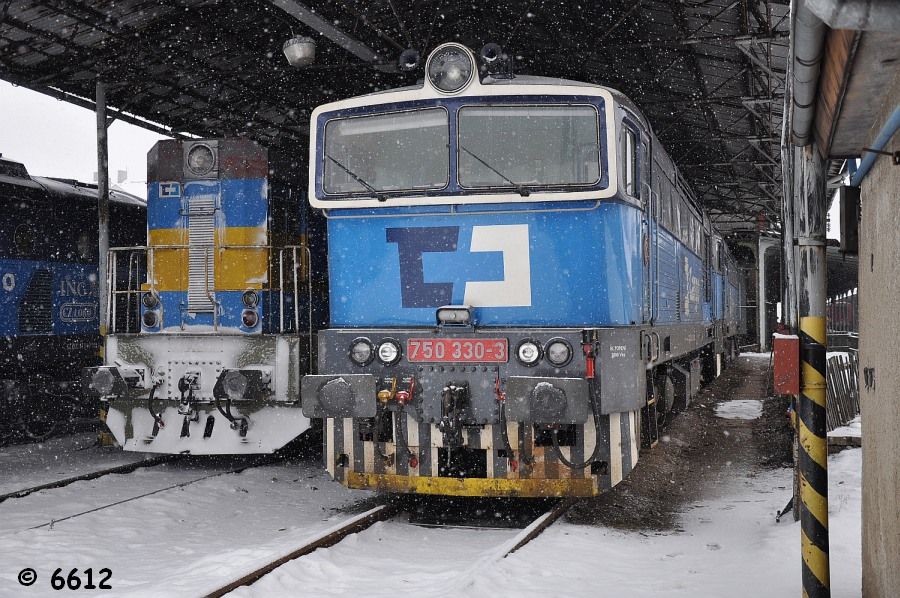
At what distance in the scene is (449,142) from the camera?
6379mm

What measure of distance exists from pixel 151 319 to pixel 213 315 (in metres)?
0.68

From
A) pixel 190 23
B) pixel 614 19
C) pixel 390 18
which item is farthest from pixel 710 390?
pixel 190 23

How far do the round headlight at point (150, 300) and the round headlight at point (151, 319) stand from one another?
0.22 feet

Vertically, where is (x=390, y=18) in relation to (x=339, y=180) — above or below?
above

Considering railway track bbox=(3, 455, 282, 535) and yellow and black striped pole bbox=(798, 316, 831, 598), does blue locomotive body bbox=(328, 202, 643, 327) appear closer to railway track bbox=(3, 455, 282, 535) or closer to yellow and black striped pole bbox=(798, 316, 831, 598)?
yellow and black striped pole bbox=(798, 316, 831, 598)

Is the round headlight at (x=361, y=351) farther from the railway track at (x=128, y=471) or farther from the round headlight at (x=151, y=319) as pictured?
the round headlight at (x=151, y=319)

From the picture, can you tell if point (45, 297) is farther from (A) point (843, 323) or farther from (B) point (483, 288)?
(A) point (843, 323)

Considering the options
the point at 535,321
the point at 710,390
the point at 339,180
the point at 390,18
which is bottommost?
the point at 710,390

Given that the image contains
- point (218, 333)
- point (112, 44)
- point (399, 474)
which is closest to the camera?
point (399, 474)

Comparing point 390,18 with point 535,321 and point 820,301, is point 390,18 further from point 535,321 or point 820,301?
point 820,301

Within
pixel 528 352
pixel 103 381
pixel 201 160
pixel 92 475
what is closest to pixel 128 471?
pixel 92 475

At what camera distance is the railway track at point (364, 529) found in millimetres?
4778

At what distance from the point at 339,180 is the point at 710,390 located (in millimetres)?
12680

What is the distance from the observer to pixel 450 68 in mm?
6367
